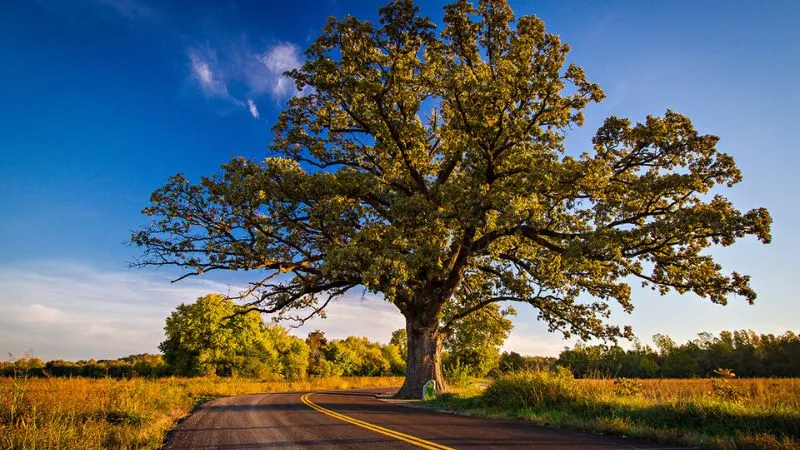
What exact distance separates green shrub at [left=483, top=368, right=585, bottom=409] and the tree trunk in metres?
7.11

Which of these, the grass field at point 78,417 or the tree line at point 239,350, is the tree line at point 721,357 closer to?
the tree line at point 239,350

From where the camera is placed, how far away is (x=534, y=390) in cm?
1388

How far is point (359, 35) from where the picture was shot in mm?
19719

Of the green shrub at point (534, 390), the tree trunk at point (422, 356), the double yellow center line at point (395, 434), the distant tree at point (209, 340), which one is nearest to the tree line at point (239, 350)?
the distant tree at point (209, 340)

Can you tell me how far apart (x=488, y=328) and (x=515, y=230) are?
11.2 m

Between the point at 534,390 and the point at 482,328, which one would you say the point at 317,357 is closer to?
the point at 482,328

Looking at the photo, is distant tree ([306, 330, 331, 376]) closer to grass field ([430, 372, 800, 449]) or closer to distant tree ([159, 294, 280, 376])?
distant tree ([159, 294, 280, 376])

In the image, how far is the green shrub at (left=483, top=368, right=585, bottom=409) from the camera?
1323 cm

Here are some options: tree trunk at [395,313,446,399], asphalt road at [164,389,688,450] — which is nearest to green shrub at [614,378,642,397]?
asphalt road at [164,389,688,450]

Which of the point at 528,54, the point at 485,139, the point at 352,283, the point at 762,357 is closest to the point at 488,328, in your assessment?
the point at 352,283

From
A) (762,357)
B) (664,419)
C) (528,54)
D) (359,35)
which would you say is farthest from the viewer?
(762,357)

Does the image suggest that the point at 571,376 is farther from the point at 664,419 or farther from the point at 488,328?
the point at 488,328

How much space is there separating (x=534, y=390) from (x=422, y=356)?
9539 millimetres

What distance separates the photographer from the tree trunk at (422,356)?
22.3 metres
